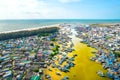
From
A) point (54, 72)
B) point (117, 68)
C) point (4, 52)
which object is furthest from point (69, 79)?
point (4, 52)

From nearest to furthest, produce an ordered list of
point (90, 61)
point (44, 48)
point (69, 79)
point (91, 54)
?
point (69, 79), point (90, 61), point (91, 54), point (44, 48)

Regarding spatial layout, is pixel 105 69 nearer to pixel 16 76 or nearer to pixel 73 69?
pixel 73 69

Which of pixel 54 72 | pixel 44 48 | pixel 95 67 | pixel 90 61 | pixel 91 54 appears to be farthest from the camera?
pixel 44 48

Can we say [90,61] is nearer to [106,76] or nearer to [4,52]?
[106,76]

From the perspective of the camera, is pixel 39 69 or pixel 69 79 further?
pixel 39 69

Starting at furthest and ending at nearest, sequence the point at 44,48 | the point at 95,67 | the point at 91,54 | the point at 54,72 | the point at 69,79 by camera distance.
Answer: the point at 44,48 < the point at 91,54 < the point at 95,67 < the point at 54,72 < the point at 69,79

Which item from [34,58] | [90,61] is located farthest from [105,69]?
[34,58]

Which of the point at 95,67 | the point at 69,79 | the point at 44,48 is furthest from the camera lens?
the point at 44,48

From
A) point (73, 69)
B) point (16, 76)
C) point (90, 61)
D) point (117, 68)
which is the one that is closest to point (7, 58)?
point (16, 76)

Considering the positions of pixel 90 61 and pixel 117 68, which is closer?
pixel 117 68
